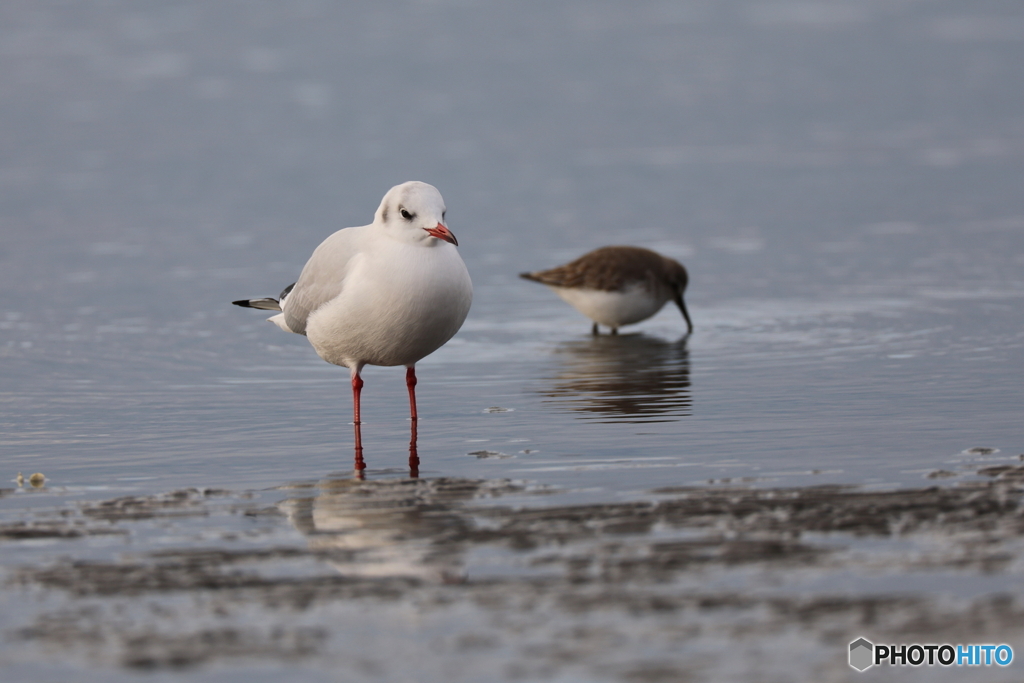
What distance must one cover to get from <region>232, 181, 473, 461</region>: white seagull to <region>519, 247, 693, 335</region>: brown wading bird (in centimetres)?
435

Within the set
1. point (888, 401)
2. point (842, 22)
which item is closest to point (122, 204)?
point (888, 401)

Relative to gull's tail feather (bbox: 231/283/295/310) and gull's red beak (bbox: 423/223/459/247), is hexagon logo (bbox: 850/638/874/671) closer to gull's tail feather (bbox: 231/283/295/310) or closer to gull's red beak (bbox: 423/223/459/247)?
gull's red beak (bbox: 423/223/459/247)

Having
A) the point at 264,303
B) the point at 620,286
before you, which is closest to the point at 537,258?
the point at 620,286

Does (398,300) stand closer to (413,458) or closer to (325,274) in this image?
(325,274)

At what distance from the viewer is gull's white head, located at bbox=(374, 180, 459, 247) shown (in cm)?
783

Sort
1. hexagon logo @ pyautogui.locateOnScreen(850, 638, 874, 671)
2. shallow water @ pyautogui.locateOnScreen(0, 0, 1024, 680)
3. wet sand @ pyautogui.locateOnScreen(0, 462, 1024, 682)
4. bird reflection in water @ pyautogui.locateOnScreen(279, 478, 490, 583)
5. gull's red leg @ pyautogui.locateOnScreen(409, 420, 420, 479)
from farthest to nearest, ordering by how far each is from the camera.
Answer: shallow water @ pyautogui.locateOnScreen(0, 0, 1024, 680) → gull's red leg @ pyautogui.locateOnScreen(409, 420, 420, 479) → bird reflection in water @ pyautogui.locateOnScreen(279, 478, 490, 583) → wet sand @ pyautogui.locateOnScreen(0, 462, 1024, 682) → hexagon logo @ pyautogui.locateOnScreen(850, 638, 874, 671)

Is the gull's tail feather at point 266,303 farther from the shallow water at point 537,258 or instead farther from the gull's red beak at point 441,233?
the gull's red beak at point 441,233

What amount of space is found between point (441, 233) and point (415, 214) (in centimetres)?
24

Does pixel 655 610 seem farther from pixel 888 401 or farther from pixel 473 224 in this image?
pixel 473 224

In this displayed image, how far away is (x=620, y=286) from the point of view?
1259cm

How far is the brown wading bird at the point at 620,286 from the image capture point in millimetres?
12594

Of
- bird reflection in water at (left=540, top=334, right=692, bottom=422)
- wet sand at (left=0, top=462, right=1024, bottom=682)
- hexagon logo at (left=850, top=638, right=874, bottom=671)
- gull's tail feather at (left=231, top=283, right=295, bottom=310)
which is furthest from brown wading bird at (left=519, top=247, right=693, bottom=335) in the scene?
hexagon logo at (left=850, top=638, right=874, bottom=671)

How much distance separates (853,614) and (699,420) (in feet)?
11.8

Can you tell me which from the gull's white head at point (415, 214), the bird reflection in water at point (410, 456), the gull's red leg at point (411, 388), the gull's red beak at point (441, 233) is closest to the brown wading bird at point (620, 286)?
the gull's red leg at point (411, 388)
